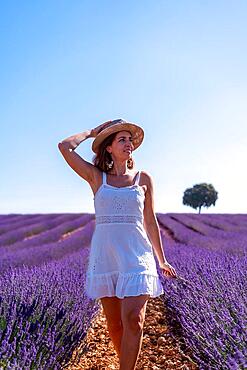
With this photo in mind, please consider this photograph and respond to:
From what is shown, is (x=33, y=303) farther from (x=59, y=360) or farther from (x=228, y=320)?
(x=228, y=320)

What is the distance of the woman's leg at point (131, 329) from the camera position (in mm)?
2029

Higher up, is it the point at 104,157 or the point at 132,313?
the point at 104,157

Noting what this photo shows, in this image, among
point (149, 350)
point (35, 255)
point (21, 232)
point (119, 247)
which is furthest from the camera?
point (21, 232)

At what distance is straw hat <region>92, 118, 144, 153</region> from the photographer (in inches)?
92.5

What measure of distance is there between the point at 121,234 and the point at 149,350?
129cm

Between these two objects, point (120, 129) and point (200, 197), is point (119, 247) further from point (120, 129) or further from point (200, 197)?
point (200, 197)

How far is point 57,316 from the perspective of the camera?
8.67 feet

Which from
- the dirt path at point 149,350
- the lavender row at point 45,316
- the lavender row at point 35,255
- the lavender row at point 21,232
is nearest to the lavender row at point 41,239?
the lavender row at point 21,232

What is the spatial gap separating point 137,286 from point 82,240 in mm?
7057

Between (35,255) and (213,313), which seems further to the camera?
(35,255)

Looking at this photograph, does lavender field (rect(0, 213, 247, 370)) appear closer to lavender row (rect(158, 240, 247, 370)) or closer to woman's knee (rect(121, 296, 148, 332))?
lavender row (rect(158, 240, 247, 370))

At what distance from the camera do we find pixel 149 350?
3180 mm

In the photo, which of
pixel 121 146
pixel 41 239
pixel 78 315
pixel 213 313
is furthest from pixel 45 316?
pixel 41 239

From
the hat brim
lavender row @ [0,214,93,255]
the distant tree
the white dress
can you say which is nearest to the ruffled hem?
the white dress
